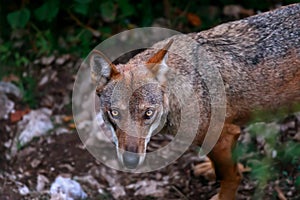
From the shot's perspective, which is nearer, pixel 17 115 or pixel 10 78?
pixel 17 115

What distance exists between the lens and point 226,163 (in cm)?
606

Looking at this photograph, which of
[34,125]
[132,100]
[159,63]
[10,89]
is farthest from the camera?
[10,89]

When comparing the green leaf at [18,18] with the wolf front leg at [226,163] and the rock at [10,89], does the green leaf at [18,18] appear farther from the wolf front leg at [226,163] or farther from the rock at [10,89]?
the wolf front leg at [226,163]

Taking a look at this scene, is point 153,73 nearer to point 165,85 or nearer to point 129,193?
point 165,85

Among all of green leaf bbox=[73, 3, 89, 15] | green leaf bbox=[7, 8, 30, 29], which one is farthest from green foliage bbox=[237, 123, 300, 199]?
green leaf bbox=[7, 8, 30, 29]

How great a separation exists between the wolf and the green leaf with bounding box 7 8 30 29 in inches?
99.9

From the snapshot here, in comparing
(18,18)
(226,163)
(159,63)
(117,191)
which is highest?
(18,18)

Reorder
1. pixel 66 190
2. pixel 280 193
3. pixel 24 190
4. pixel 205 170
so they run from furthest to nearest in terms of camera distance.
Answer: pixel 205 170
pixel 24 190
pixel 66 190
pixel 280 193

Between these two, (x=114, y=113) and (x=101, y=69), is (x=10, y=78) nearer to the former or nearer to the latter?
(x=101, y=69)

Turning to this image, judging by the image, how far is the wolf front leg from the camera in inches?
234

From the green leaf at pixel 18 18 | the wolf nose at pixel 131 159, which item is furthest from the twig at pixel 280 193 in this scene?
the green leaf at pixel 18 18

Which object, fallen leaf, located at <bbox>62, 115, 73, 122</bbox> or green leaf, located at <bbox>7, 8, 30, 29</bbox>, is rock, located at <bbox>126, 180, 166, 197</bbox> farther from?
green leaf, located at <bbox>7, 8, 30, 29</bbox>

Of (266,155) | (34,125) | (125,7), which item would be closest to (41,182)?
(34,125)

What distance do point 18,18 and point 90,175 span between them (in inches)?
88.3
